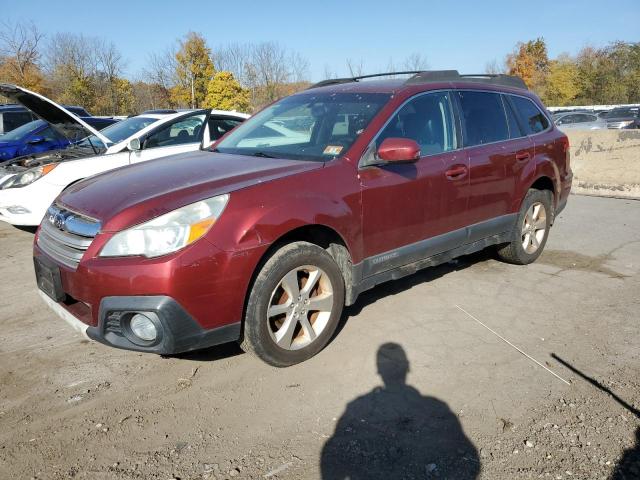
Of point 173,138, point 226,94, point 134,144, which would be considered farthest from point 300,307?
point 226,94

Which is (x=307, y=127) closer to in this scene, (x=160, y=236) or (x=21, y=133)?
(x=160, y=236)

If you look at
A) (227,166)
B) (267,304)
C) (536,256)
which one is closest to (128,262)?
(267,304)

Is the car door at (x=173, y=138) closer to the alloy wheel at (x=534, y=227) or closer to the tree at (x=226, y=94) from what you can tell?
the alloy wheel at (x=534, y=227)

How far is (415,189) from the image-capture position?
3.85 meters

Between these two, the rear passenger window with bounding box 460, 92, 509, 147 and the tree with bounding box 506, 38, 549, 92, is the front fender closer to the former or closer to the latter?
the rear passenger window with bounding box 460, 92, 509, 147

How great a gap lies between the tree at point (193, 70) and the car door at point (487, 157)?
3858cm

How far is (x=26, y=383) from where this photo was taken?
3.17 metres

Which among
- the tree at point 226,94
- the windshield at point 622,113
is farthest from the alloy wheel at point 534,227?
the tree at point 226,94

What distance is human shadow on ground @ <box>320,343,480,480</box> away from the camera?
7.80 feet

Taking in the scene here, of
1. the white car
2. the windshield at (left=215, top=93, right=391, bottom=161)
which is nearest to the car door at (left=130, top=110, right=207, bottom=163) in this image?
the white car

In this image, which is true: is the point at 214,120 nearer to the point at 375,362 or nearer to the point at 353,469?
the point at 375,362

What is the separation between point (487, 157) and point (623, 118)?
20.6m

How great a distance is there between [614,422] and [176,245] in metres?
2.55

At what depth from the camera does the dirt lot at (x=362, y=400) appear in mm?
2451
